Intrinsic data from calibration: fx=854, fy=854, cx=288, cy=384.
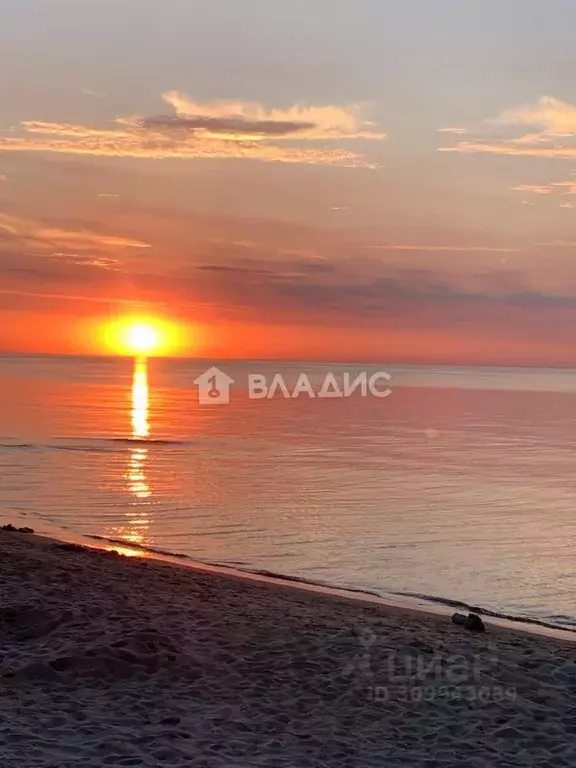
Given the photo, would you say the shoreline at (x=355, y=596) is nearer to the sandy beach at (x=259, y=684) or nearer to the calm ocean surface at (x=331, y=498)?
the calm ocean surface at (x=331, y=498)

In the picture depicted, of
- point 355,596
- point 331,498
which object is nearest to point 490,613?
point 355,596

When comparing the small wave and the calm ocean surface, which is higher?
the calm ocean surface

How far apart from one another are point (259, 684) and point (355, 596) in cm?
586

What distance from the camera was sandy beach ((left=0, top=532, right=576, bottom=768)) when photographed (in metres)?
7.81

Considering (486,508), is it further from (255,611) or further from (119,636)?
(119,636)

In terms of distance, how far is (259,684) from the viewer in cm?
950

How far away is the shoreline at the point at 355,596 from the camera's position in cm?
1357

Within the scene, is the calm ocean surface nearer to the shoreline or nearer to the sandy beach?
the shoreline

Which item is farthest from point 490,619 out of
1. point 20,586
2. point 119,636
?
point 20,586

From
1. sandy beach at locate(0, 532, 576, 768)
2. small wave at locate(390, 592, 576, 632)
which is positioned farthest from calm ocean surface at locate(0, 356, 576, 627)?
sandy beach at locate(0, 532, 576, 768)

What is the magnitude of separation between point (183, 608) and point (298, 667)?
9.74 ft

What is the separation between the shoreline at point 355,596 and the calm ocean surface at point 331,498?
378 mm

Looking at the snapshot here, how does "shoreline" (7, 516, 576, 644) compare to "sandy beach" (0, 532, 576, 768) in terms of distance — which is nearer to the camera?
"sandy beach" (0, 532, 576, 768)

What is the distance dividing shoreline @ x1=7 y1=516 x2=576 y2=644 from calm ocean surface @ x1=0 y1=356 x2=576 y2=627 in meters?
0.38
